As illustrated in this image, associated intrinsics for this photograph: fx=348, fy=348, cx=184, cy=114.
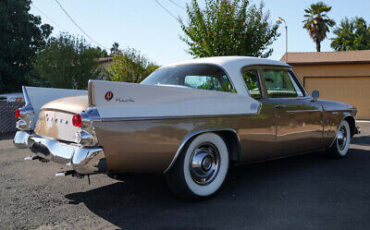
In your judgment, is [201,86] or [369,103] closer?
[201,86]

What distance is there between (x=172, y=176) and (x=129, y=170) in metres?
0.51

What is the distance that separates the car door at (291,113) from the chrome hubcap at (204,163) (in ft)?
3.17

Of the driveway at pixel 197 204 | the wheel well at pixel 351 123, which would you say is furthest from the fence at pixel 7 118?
the wheel well at pixel 351 123

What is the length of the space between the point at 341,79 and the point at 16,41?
21.2 m

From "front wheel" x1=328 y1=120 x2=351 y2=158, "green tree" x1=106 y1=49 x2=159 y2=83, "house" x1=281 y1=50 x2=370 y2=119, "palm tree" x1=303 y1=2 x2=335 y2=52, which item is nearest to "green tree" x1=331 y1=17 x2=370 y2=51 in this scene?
"palm tree" x1=303 y1=2 x2=335 y2=52

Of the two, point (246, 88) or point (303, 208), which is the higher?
point (246, 88)

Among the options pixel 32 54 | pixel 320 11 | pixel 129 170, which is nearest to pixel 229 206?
pixel 129 170

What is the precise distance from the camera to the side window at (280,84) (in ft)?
14.8

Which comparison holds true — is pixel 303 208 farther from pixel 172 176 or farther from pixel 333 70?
pixel 333 70

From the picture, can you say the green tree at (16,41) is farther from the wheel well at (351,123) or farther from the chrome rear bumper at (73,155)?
the wheel well at (351,123)

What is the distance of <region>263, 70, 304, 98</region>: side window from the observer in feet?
14.8

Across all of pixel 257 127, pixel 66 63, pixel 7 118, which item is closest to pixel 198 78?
pixel 257 127

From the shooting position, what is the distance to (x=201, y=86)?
14.1 ft

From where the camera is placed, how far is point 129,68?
15906 mm
